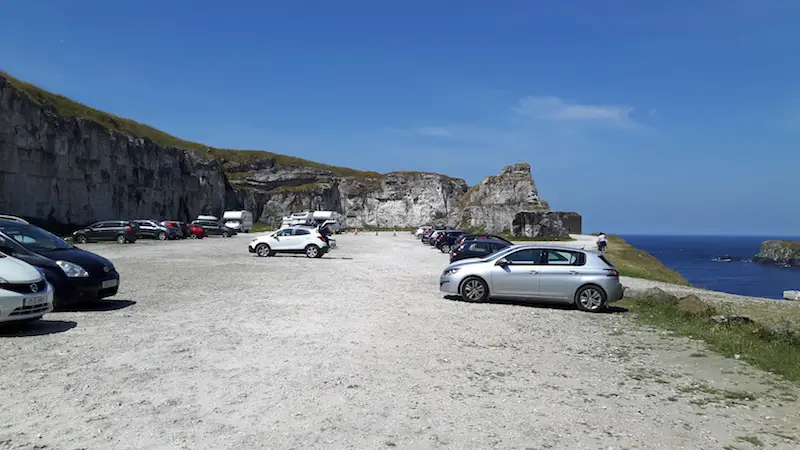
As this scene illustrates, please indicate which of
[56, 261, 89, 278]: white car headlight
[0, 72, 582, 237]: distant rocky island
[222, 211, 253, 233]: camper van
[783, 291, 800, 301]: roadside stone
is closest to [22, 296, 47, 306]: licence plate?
[56, 261, 89, 278]: white car headlight

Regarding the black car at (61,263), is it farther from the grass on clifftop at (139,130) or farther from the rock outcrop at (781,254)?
the rock outcrop at (781,254)

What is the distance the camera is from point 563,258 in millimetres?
14484

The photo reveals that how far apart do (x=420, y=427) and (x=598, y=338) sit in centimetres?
611

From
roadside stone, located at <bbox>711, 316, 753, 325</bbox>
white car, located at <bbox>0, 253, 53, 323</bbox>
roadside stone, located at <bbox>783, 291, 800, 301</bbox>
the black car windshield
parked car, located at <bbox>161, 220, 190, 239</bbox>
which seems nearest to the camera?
white car, located at <bbox>0, 253, 53, 323</bbox>

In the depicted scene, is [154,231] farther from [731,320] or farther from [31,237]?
[731,320]

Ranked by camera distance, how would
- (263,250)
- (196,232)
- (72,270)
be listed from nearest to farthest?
(72,270), (263,250), (196,232)

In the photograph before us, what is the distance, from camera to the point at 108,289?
12.6 m

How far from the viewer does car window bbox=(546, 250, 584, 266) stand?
14352 mm

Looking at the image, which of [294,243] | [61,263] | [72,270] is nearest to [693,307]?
[72,270]

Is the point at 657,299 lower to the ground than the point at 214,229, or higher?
lower

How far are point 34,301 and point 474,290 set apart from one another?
Result: 9642 millimetres

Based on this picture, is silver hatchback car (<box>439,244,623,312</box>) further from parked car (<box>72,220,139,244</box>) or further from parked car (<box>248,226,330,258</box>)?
parked car (<box>72,220,139,244</box>)

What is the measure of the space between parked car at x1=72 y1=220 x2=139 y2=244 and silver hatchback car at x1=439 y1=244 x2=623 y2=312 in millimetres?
35734

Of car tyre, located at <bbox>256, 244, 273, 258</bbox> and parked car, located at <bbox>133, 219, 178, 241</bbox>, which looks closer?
car tyre, located at <bbox>256, 244, 273, 258</bbox>
